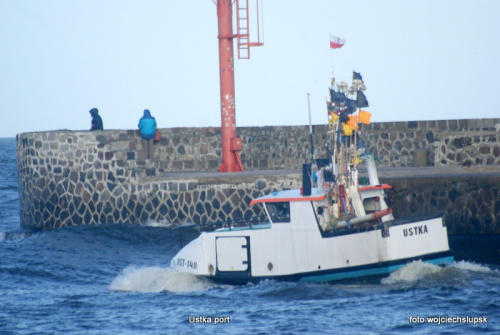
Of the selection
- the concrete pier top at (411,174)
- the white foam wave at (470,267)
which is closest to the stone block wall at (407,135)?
the concrete pier top at (411,174)

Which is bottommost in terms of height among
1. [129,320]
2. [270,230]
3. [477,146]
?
[129,320]

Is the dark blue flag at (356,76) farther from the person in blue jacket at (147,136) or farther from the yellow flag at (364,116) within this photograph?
the person in blue jacket at (147,136)

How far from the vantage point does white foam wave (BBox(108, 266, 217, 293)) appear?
16.6 meters

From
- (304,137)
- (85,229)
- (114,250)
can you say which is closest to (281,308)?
(114,250)

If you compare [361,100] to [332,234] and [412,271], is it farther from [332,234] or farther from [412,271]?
[412,271]

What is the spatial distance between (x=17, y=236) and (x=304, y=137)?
9500 millimetres

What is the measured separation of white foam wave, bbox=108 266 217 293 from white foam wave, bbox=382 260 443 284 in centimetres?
344

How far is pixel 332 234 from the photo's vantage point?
51.8 ft

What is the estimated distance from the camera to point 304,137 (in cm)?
2827

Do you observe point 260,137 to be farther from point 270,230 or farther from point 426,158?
point 270,230

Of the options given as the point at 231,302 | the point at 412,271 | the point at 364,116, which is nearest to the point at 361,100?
the point at 364,116

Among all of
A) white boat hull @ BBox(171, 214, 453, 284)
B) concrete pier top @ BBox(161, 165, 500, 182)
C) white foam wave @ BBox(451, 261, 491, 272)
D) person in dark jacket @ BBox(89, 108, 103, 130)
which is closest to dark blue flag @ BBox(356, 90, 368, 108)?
white boat hull @ BBox(171, 214, 453, 284)

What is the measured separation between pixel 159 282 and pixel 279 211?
2799 millimetres

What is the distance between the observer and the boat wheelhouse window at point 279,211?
1619 cm
